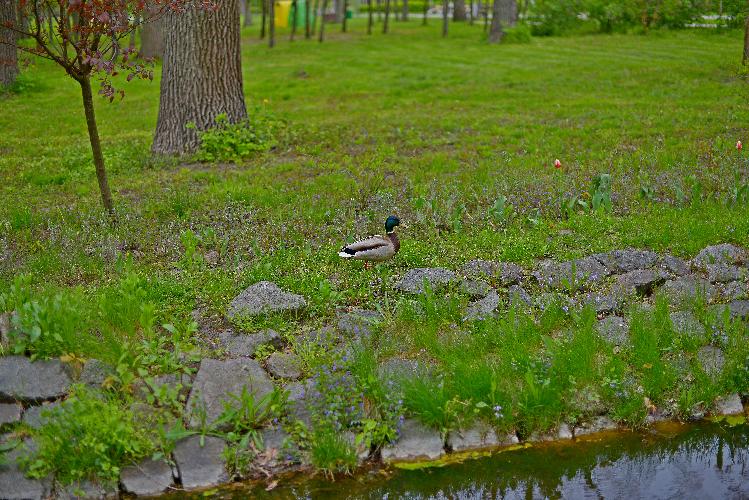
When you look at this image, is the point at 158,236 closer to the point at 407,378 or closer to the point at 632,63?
the point at 407,378

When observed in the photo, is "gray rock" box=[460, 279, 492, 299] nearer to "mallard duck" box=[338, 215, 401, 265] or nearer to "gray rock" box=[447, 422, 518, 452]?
"mallard duck" box=[338, 215, 401, 265]

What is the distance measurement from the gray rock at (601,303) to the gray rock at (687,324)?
0.49m

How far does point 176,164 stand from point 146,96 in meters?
6.31

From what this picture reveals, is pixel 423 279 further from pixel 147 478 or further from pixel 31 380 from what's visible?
pixel 31 380

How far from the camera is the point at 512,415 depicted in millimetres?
6191

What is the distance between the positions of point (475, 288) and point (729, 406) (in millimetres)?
2288

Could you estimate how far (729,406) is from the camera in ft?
21.3

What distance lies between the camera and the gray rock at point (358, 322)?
22.9ft

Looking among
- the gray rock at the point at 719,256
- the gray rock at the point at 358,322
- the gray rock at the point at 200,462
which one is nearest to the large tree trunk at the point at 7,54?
the gray rock at the point at 358,322

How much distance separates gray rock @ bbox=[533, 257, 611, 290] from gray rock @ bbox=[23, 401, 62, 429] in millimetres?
4234

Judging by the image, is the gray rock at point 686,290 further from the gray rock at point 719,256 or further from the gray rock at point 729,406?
the gray rock at point 729,406

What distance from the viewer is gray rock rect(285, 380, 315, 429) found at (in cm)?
611

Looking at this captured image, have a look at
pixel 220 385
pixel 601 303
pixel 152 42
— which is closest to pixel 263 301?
pixel 220 385

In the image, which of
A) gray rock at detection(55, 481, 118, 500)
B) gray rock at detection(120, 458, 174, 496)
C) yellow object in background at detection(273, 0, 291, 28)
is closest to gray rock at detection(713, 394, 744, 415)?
gray rock at detection(120, 458, 174, 496)
